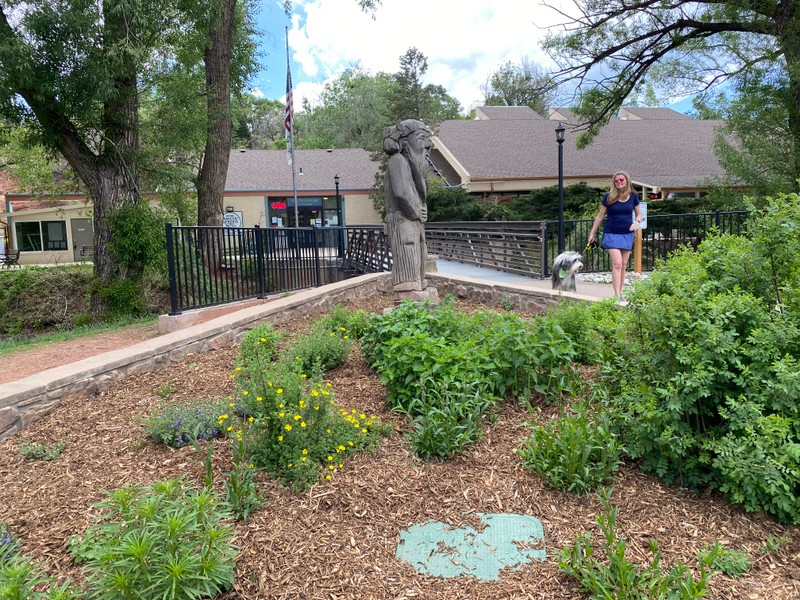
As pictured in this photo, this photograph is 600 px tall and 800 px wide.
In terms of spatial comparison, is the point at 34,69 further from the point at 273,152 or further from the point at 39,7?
the point at 273,152

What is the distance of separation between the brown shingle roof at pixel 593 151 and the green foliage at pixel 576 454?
23468 mm

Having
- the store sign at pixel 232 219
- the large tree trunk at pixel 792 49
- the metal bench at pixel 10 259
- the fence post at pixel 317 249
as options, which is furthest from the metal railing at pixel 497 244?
the metal bench at pixel 10 259

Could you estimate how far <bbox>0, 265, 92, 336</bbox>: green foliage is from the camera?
41.3 feet

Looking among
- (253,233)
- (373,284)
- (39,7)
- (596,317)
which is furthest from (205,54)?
(596,317)

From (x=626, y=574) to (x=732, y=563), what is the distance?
585 mm

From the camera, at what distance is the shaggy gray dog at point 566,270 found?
8461 mm

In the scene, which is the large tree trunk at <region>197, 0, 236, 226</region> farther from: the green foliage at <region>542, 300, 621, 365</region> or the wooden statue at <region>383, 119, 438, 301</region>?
the green foliage at <region>542, 300, 621, 365</region>

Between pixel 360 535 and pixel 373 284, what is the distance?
712 centimetres

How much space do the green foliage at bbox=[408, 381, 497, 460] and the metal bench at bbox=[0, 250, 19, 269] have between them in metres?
25.6

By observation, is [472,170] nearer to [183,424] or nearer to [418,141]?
[418,141]

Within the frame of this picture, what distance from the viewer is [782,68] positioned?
13.8 m

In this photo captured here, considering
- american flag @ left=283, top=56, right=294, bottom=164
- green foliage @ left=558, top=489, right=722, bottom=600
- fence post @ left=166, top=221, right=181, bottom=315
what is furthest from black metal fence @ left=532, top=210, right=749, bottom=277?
american flag @ left=283, top=56, right=294, bottom=164

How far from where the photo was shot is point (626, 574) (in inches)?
88.3

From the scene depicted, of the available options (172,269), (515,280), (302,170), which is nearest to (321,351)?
(172,269)
